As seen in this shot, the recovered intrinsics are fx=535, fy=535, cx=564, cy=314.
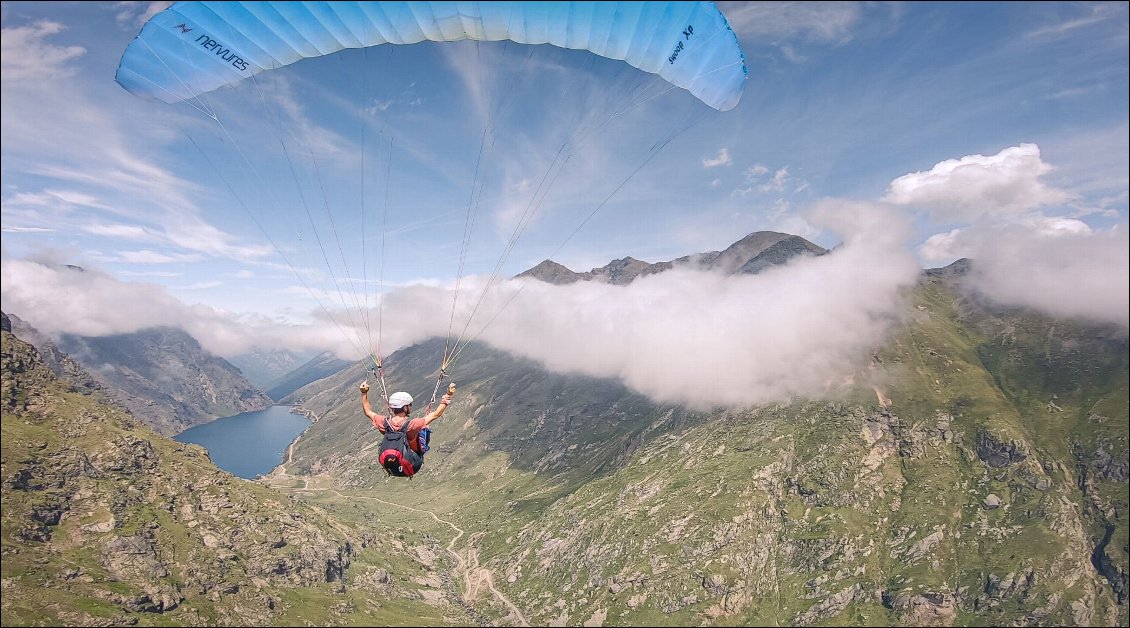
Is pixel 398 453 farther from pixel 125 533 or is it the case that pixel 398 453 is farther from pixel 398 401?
pixel 125 533

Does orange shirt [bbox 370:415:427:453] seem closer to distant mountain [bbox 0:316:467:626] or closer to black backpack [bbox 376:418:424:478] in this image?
black backpack [bbox 376:418:424:478]

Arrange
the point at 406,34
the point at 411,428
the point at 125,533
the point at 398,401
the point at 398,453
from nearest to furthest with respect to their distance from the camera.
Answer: the point at 398,453 < the point at 398,401 < the point at 411,428 < the point at 406,34 < the point at 125,533

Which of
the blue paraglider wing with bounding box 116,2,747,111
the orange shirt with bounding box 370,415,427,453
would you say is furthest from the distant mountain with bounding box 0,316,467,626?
the orange shirt with bounding box 370,415,427,453

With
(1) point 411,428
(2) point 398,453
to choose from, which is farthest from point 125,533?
(2) point 398,453

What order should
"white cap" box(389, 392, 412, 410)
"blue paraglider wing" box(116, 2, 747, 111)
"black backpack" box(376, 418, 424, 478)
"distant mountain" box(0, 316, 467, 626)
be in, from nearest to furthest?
"black backpack" box(376, 418, 424, 478)
"white cap" box(389, 392, 412, 410)
"blue paraglider wing" box(116, 2, 747, 111)
"distant mountain" box(0, 316, 467, 626)

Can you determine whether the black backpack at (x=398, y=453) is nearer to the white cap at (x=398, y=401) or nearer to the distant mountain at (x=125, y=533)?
the white cap at (x=398, y=401)

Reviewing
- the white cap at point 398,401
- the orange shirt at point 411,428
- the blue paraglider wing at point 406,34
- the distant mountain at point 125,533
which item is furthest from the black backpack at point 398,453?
the distant mountain at point 125,533
